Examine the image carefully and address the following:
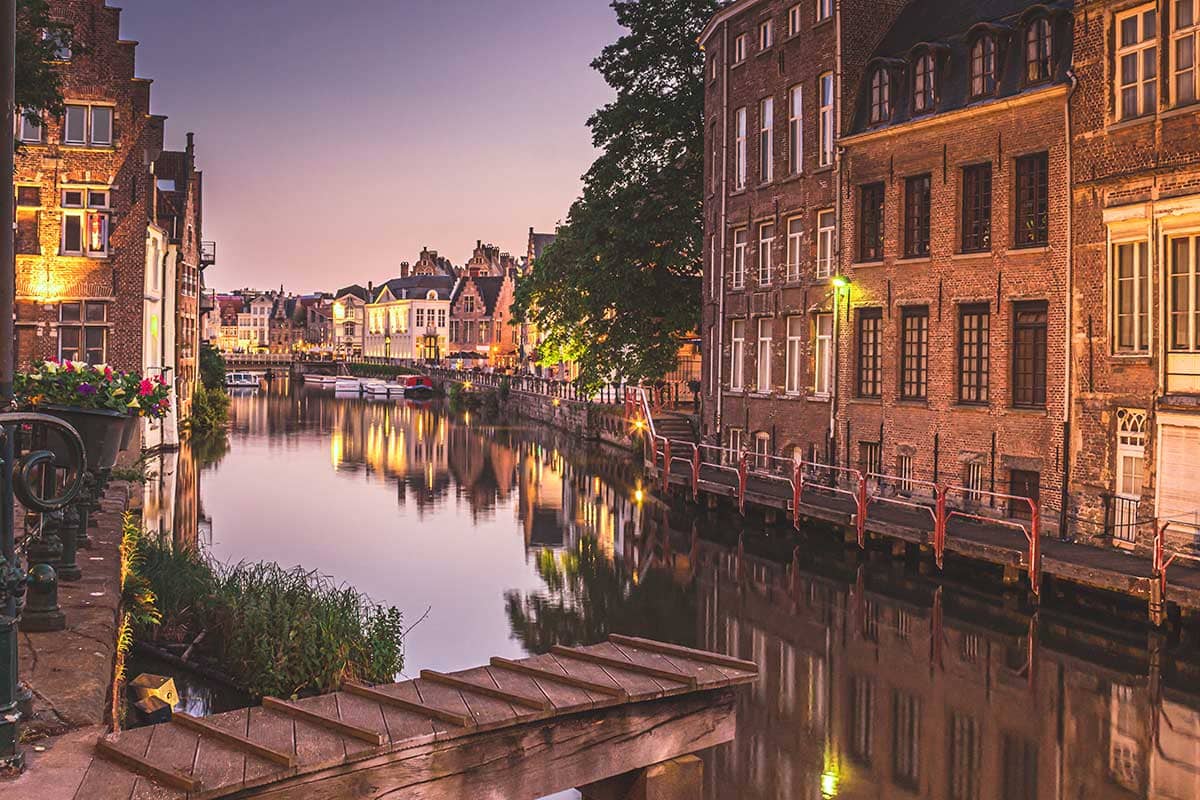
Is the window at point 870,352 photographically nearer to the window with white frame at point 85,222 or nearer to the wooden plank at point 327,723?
the wooden plank at point 327,723

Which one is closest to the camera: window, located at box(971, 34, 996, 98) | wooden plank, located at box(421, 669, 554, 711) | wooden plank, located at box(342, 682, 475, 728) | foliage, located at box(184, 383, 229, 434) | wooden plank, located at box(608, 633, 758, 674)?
wooden plank, located at box(342, 682, 475, 728)

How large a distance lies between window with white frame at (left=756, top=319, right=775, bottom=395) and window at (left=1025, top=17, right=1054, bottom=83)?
10.9 m

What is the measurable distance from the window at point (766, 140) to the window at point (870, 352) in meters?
5.95

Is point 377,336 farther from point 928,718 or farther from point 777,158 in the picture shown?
point 928,718

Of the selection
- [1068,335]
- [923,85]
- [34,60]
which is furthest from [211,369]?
[1068,335]

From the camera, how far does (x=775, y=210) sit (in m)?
31.3

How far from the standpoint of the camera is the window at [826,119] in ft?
93.9

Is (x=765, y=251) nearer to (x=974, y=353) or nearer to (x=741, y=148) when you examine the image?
(x=741, y=148)

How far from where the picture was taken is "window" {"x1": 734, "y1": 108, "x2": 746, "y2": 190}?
32938 millimetres

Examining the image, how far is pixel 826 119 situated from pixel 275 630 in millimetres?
20605

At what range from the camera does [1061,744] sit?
12.4m

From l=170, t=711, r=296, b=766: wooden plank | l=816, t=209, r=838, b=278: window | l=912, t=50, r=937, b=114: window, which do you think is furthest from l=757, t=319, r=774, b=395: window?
l=170, t=711, r=296, b=766: wooden plank

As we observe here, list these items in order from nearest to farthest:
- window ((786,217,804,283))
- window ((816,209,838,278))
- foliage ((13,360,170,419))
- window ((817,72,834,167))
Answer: foliage ((13,360,170,419)) → window ((817,72,834,167)) → window ((816,209,838,278)) → window ((786,217,804,283))

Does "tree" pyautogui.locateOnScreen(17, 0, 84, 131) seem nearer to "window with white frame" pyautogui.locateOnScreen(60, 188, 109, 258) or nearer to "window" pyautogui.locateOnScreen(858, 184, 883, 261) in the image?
"window" pyautogui.locateOnScreen(858, 184, 883, 261)
